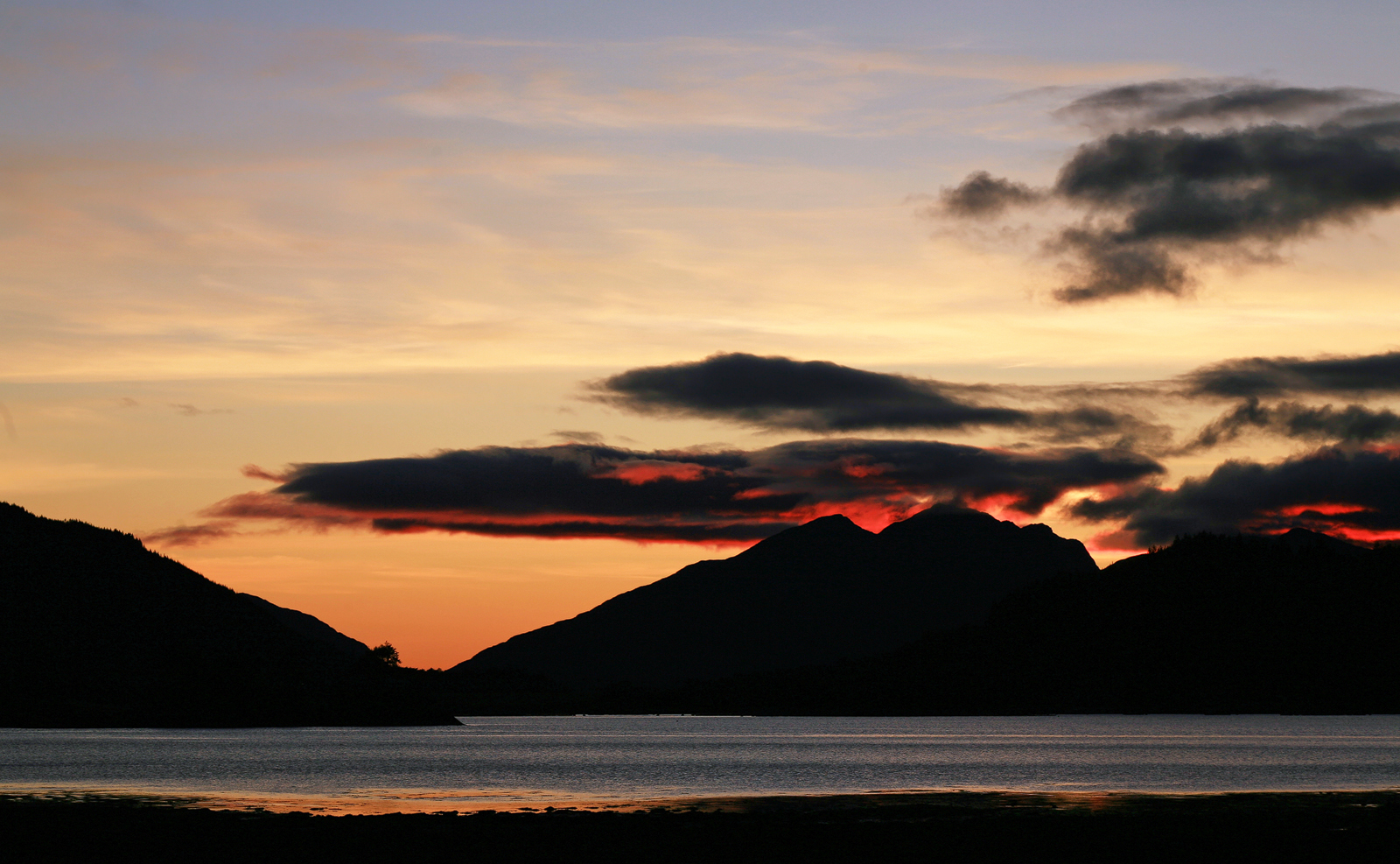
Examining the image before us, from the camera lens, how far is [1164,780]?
12731 centimetres

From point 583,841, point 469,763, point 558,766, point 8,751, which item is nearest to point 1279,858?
point 583,841

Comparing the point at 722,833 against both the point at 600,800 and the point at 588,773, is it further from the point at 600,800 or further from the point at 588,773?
the point at 588,773

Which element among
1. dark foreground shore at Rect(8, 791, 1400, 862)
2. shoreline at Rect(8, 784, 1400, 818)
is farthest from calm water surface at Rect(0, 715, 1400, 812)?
dark foreground shore at Rect(8, 791, 1400, 862)

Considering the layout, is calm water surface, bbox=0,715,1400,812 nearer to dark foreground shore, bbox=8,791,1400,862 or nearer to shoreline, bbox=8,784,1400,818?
shoreline, bbox=8,784,1400,818

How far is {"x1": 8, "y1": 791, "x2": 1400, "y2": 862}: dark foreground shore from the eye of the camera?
61438 millimetres

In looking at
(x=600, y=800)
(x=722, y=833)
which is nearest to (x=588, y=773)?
(x=600, y=800)

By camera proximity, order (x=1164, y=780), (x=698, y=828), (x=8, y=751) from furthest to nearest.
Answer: (x=8, y=751) < (x=1164, y=780) < (x=698, y=828)

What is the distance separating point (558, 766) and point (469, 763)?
44.0 feet

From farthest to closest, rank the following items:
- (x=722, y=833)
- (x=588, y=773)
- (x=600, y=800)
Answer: (x=588, y=773) → (x=600, y=800) → (x=722, y=833)

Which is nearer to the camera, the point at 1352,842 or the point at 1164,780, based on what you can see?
the point at 1352,842

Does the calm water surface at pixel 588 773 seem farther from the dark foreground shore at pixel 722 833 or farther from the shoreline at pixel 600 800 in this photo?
the dark foreground shore at pixel 722 833

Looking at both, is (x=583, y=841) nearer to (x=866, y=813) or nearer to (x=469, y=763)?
(x=866, y=813)

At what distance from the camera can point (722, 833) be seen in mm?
68375

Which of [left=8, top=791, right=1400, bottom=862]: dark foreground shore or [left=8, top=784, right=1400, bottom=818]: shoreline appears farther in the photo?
[left=8, top=784, right=1400, bottom=818]: shoreline
